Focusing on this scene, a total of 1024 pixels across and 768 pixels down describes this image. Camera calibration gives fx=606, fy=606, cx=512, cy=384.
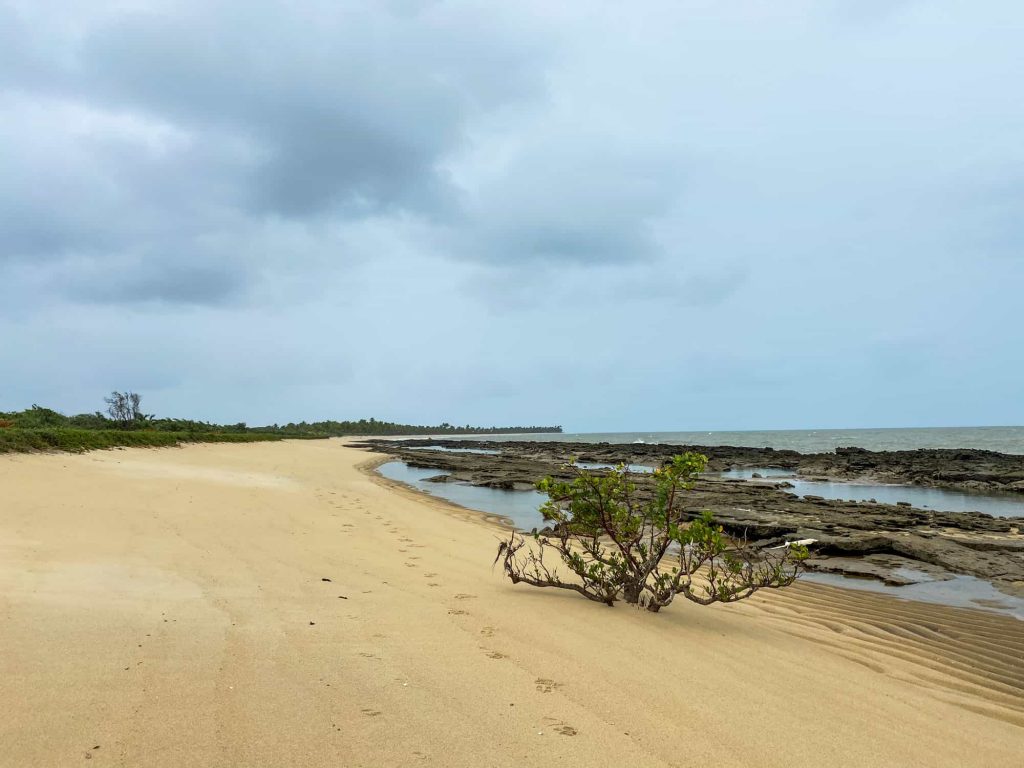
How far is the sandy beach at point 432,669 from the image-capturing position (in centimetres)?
300

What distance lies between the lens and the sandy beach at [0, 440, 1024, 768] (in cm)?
300

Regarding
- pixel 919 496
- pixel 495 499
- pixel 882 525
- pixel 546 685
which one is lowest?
pixel 919 496

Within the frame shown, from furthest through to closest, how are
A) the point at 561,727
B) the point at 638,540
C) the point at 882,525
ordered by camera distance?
1. the point at 882,525
2. the point at 638,540
3. the point at 561,727

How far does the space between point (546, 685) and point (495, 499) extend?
1744 cm

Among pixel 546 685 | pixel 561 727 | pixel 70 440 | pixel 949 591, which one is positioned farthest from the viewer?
pixel 70 440

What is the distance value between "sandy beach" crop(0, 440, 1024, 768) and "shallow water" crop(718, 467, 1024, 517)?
15.5m

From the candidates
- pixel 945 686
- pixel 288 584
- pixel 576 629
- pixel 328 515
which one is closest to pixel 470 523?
pixel 328 515

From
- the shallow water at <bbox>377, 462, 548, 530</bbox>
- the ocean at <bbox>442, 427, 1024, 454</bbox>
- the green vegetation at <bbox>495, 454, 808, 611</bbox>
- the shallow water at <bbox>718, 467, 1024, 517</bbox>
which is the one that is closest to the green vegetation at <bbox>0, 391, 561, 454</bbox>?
the shallow water at <bbox>377, 462, 548, 530</bbox>

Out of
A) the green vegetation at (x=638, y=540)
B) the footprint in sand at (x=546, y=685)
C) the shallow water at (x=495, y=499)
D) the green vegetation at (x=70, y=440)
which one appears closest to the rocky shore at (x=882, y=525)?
the shallow water at (x=495, y=499)

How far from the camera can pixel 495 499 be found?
21172mm

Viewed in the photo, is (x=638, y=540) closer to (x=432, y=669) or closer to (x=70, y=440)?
(x=432, y=669)

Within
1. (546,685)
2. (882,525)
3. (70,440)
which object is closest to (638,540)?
(546,685)

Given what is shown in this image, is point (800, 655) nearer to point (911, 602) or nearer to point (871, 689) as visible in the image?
point (871, 689)

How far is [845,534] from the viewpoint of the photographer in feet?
44.9
